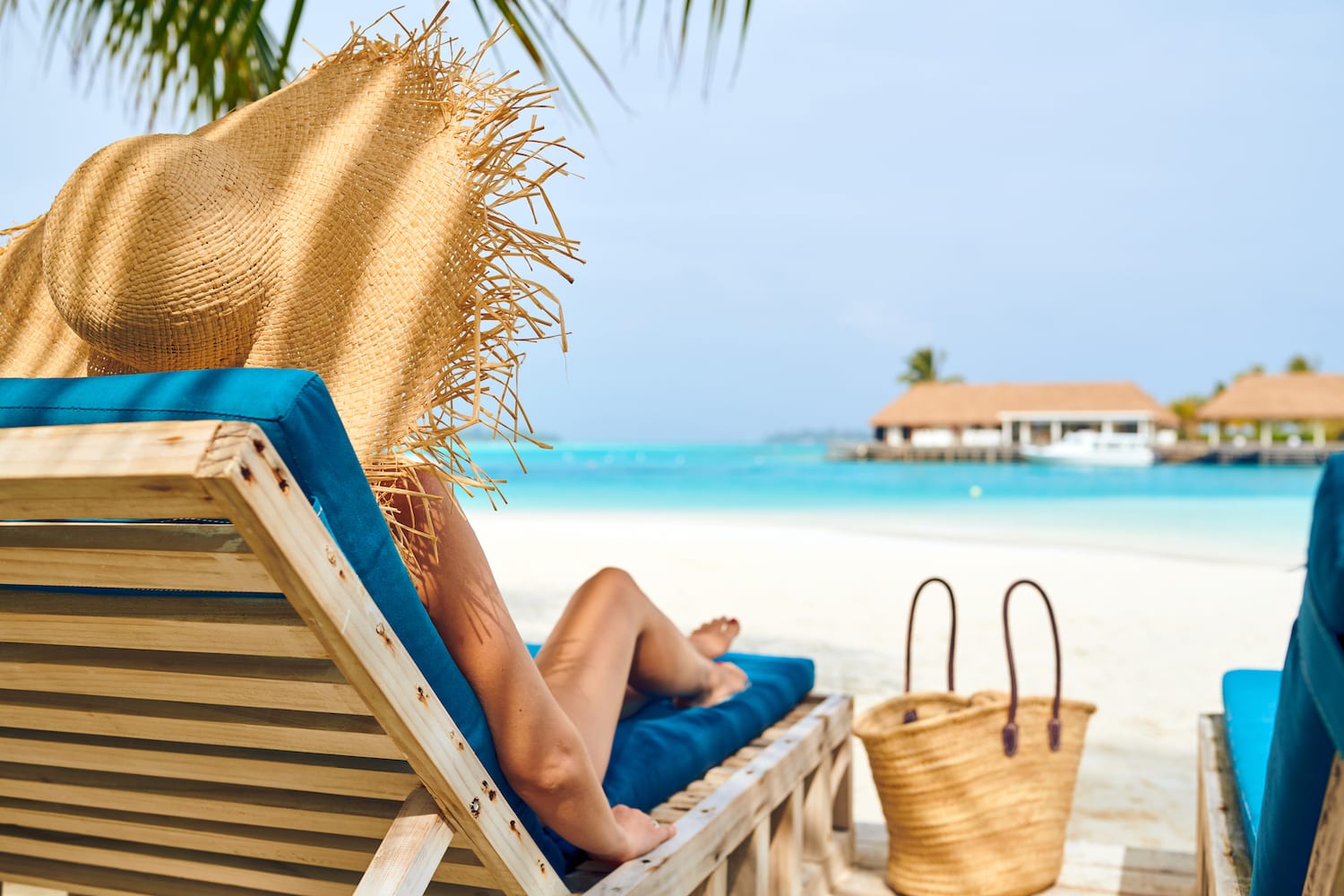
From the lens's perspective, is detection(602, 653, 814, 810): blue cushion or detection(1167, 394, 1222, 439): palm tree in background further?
detection(1167, 394, 1222, 439): palm tree in background

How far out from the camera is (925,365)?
5941 cm

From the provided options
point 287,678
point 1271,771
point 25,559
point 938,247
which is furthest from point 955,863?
point 938,247

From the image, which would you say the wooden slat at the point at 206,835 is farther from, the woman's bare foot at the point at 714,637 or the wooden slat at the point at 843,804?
the wooden slat at the point at 843,804

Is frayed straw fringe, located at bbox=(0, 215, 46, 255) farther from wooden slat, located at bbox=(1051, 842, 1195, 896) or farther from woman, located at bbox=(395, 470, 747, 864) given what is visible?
wooden slat, located at bbox=(1051, 842, 1195, 896)

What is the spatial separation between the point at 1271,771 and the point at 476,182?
1062 mm

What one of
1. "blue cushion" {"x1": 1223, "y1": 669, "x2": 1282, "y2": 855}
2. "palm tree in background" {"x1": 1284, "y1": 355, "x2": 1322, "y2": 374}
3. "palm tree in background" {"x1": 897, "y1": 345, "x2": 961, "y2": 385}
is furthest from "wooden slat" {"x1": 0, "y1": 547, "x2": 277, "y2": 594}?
"palm tree in background" {"x1": 1284, "y1": 355, "x2": 1322, "y2": 374}

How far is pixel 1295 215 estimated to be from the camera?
61031 millimetres

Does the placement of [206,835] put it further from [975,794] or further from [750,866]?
[975,794]

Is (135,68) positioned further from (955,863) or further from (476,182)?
(955,863)

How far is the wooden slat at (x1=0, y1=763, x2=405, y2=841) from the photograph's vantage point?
49.2 inches

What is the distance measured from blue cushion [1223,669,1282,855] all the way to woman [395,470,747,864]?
0.87 m

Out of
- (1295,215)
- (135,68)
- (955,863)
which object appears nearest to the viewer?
(955,863)

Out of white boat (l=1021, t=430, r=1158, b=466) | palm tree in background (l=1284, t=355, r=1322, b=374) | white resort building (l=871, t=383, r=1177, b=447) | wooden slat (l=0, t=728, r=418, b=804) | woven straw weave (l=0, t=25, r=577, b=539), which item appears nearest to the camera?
woven straw weave (l=0, t=25, r=577, b=539)

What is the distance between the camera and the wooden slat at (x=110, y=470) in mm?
713
